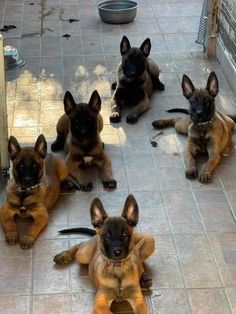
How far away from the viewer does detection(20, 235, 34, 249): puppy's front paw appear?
4.41 metres

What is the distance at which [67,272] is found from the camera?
4180 mm

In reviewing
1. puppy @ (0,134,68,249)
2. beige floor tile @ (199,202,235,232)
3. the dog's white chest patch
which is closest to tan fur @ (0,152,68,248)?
puppy @ (0,134,68,249)

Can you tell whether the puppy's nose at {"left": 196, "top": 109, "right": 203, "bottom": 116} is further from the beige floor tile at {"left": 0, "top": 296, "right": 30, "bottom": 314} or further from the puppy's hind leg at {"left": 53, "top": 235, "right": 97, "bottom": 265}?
the beige floor tile at {"left": 0, "top": 296, "right": 30, "bottom": 314}

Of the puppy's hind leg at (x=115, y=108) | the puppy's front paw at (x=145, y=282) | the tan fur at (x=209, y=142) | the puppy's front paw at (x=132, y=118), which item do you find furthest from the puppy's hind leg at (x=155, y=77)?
the puppy's front paw at (x=145, y=282)

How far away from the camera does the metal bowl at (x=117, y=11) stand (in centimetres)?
841

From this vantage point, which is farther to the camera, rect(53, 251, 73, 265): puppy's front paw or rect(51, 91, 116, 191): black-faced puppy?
rect(51, 91, 116, 191): black-faced puppy

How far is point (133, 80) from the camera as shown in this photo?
21.0ft

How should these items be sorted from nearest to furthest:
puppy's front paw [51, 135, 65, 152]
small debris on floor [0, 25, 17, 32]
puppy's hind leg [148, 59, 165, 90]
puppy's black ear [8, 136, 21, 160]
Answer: puppy's black ear [8, 136, 21, 160] → puppy's front paw [51, 135, 65, 152] → puppy's hind leg [148, 59, 165, 90] → small debris on floor [0, 25, 17, 32]

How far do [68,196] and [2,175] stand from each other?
0.58 m

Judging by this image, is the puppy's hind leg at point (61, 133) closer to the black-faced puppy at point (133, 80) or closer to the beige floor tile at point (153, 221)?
the black-faced puppy at point (133, 80)

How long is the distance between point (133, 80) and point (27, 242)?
99.5 inches

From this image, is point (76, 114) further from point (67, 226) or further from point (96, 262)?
point (96, 262)

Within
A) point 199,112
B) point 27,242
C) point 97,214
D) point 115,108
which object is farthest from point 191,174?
point 97,214

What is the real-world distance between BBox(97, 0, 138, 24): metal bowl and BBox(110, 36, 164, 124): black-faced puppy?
2.11 m
